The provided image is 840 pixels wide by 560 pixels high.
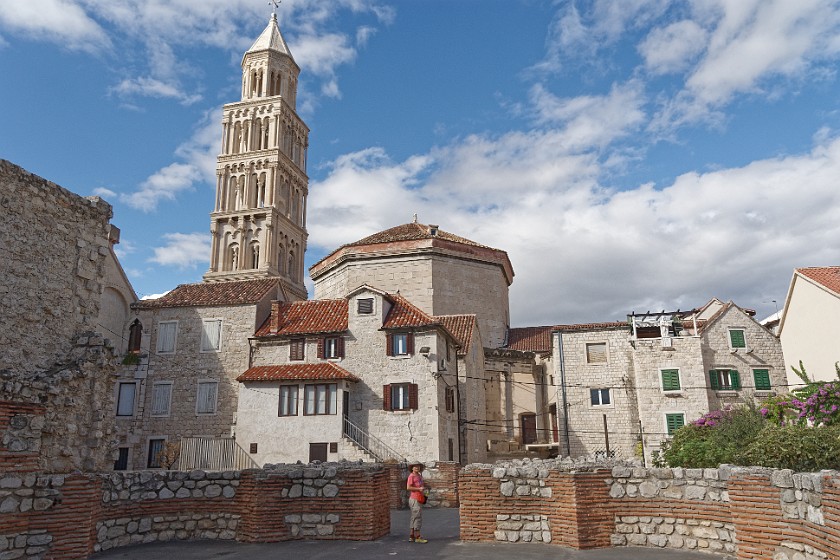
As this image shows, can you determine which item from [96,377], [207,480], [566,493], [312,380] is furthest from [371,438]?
[566,493]

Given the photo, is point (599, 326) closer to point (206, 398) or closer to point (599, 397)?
point (599, 397)

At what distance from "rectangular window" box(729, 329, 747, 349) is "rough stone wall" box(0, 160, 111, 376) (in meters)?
32.7

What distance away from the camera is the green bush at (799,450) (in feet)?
35.6

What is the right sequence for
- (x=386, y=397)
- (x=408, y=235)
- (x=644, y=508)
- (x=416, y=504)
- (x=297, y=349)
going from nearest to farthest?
(x=644, y=508), (x=416, y=504), (x=386, y=397), (x=297, y=349), (x=408, y=235)

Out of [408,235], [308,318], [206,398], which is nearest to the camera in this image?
[308,318]

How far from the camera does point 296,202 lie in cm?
6381

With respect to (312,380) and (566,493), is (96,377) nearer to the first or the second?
(312,380)

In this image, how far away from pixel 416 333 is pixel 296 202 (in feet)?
130

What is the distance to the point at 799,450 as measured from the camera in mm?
10992

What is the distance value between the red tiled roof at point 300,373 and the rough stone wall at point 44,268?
35.4 ft

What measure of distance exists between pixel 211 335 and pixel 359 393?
1007cm

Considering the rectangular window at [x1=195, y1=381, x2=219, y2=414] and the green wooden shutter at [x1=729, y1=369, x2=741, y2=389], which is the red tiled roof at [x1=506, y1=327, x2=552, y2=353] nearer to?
the green wooden shutter at [x1=729, y1=369, x2=741, y2=389]

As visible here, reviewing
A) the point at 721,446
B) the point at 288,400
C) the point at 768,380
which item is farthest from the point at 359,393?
the point at 768,380

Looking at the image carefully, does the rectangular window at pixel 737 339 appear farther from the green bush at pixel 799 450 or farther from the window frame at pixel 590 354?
the green bush at pixel 799 450
